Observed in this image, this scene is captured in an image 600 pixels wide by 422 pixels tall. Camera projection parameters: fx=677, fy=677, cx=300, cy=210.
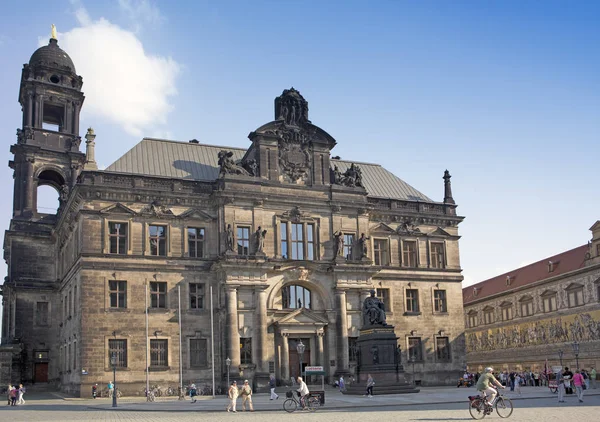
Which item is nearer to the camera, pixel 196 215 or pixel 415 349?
pixel 196 215

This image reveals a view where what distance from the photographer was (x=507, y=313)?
80.2m

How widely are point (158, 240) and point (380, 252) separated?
1836 centimetres

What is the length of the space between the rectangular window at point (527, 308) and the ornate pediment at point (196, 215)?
4202cm

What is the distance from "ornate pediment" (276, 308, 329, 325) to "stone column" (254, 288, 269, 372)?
1345 mm

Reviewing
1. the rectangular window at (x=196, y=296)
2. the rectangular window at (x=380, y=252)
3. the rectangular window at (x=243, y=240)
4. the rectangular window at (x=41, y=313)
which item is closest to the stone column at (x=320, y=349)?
the rectangular window at (x=243, y=240)

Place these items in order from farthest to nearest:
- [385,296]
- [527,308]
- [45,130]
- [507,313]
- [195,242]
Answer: [507,313] < [527,308] < [45,130] < [385,296] < [195,242]

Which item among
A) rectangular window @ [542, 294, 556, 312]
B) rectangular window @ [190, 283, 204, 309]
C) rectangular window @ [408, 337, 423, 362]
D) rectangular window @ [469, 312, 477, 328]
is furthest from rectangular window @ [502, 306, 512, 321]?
rectangular window @ [190, 283, 204, 309]

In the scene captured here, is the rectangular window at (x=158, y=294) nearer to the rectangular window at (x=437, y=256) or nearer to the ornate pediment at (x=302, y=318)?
the ornate pediment at (x=302, y=318)

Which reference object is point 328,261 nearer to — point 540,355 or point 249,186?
point 249,186

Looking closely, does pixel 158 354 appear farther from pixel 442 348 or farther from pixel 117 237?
pixel 442 348

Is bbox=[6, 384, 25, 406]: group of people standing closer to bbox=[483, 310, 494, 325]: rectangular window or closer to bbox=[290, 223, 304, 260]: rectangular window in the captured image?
bbox=[290, 223, 304, 260]: rectangular window

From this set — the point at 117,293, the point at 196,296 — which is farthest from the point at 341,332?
the point at 117,293

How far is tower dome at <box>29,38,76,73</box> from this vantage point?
66.9 metres

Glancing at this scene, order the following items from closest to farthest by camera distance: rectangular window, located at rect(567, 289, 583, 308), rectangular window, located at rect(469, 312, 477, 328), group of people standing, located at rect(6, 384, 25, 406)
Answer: group of people standing, located at rect(6, 384, 25, 406) → rectangular window, located at rect(567, 289, 583, 308) → rectangular window, located at rect(469, 312, 477, 328)
